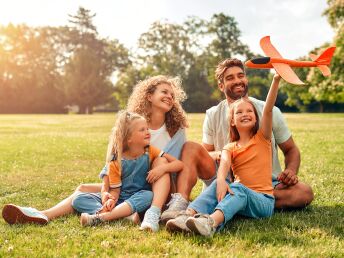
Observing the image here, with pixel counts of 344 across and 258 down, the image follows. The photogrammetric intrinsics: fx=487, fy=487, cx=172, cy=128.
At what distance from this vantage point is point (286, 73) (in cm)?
423

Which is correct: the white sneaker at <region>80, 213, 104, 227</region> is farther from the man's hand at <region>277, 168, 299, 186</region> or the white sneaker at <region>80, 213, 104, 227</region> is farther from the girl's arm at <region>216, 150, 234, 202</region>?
the man's hand at <region>277, 168, 299, 186</region>

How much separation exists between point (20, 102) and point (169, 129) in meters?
58.9

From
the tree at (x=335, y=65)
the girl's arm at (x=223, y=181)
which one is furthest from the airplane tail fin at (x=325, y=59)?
the tree at (x=335, y=65)

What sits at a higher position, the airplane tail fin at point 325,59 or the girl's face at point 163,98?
the airplane tail fin at point 325,59

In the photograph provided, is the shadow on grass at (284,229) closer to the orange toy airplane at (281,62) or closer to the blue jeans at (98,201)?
the blue jeans at (98,201)

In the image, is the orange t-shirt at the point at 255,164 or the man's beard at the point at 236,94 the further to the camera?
the man's beard at the point at 236,94

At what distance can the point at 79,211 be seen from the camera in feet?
16.1

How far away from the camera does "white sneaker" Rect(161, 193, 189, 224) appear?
441 centimetres

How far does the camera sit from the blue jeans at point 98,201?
465 centimetres

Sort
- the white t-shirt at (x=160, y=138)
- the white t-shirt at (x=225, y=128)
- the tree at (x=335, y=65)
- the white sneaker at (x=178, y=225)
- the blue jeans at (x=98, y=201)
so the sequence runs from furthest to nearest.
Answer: the tree at (x=335, y=65), the white t-shirt at (x=160, y=138), the white t-shirt at (x=225, y=128), the blue jeans at (x=98, y=201), the white sneaker at (x=178, y=225)

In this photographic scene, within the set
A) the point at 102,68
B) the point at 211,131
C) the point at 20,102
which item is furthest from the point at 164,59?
the point at 211,131

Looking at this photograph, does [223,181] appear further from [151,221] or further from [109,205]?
[109,205]

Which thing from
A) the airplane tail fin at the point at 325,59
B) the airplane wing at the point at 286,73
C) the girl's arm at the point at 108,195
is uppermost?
the airplane tail fin at the point at 325,59

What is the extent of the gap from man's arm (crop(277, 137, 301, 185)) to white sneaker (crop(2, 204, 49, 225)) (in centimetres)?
238
